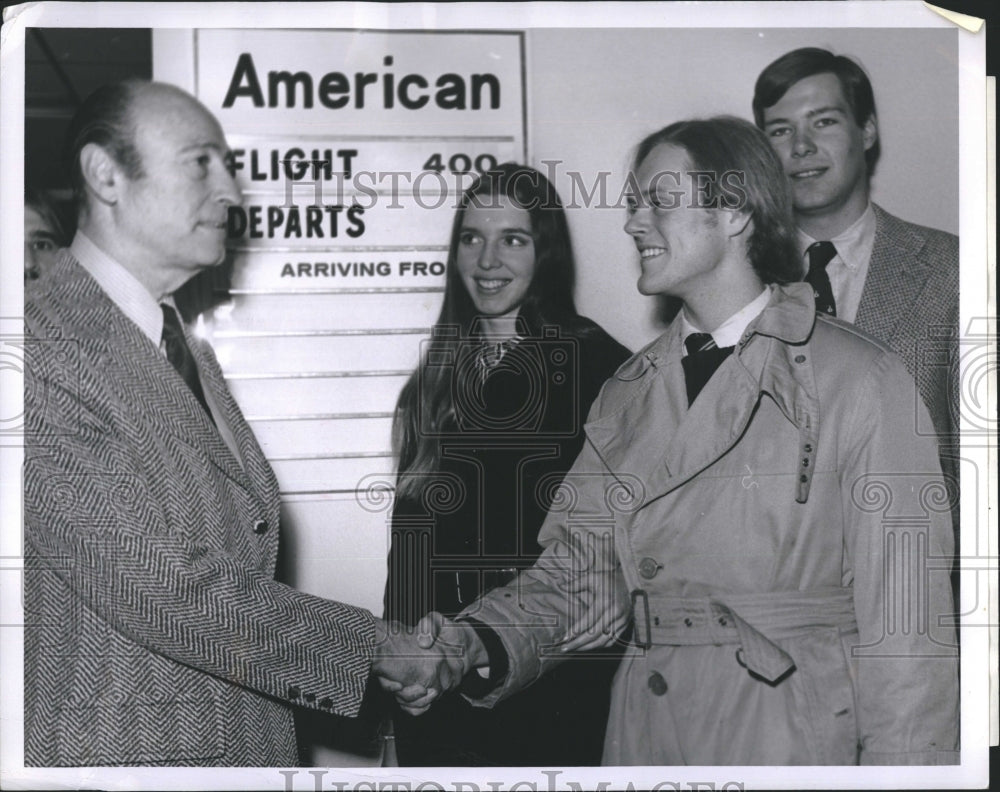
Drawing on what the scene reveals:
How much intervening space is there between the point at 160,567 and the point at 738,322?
1.42 metres

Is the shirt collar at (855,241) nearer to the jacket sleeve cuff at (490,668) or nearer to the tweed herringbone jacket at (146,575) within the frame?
the jacket sleeve cuff at (490,668)

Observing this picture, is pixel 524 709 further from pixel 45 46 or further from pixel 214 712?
Answer: pixel 45 46

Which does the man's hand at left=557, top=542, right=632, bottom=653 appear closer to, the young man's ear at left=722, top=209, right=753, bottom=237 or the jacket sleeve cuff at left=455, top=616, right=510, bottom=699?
the jacket sleeve cuff at left=455, top=616, right=510, bottom=699

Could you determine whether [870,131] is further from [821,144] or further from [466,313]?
[466,313]

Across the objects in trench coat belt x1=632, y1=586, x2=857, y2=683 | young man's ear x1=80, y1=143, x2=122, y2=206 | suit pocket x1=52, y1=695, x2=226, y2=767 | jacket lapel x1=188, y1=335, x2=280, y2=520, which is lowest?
suit pocket x1=52, y1=695, x2=226, y2=767

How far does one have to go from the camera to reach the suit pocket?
2479 mm

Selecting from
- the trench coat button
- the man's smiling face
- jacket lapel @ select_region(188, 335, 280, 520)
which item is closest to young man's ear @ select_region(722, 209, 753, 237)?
the man's smiling face

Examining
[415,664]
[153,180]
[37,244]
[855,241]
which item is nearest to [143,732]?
A: [415,664]

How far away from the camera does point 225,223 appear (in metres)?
2.55

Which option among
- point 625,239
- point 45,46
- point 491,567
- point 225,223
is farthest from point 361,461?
point 45,46

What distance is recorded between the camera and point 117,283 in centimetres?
251

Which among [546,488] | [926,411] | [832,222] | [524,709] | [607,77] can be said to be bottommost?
[524,709]

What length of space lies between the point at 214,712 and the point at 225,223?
112cm

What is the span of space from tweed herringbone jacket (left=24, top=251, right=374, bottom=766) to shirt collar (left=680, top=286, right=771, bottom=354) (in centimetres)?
104
